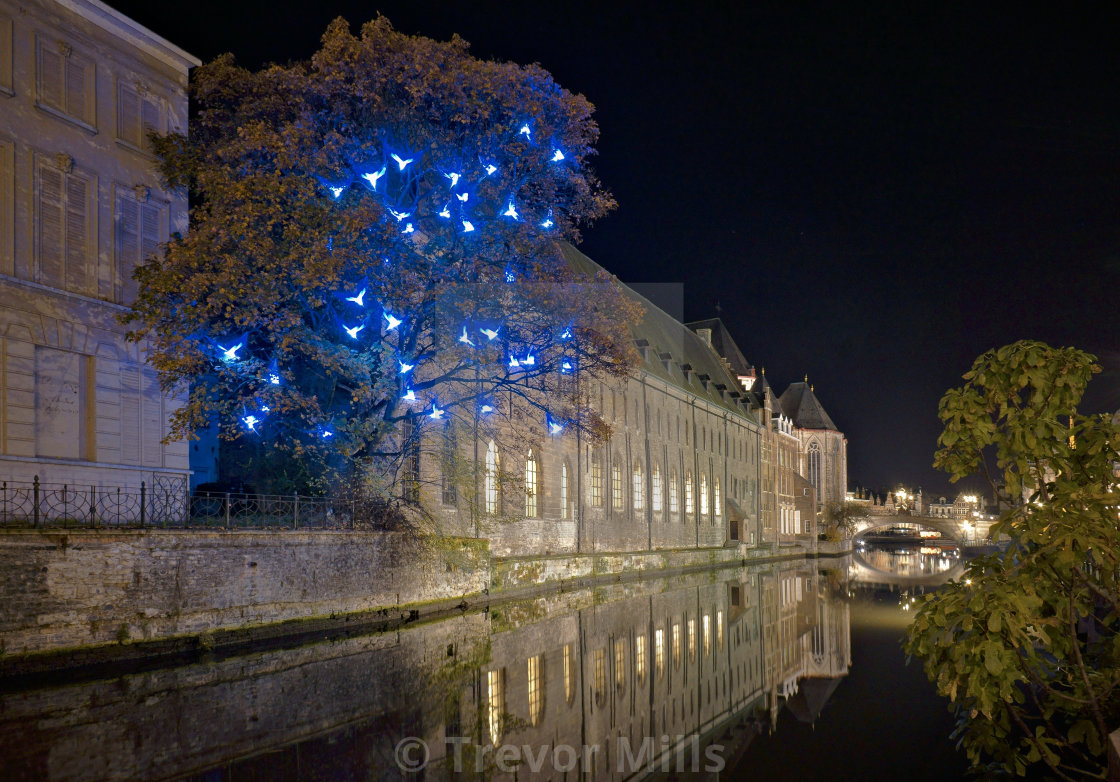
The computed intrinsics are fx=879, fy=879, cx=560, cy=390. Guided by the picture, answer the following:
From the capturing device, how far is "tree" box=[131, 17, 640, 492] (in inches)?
747

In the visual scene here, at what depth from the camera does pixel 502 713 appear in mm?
11109

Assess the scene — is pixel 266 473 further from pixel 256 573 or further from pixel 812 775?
pixel 812 775

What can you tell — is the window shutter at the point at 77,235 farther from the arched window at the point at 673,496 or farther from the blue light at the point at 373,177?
the arched window at the point at 673,496

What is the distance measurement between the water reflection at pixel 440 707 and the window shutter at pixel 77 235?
33.7 feet

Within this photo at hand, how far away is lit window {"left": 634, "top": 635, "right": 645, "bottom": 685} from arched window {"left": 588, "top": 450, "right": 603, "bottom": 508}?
72.6 feet

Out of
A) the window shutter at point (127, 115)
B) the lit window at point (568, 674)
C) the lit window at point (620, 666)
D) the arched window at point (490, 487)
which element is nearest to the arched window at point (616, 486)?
Result: the arched window at point (490, 487)

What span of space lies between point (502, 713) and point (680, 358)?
5001 cm

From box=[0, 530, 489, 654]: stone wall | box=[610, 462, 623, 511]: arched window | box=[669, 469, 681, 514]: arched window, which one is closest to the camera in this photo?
box=[0, 530, 489, 654]: stone wall

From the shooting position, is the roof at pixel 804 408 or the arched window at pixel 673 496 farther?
the roof at pixel 804 408

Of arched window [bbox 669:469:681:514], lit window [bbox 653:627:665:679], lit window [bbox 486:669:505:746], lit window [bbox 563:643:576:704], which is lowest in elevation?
lit window [bbox 653:627:665:679]

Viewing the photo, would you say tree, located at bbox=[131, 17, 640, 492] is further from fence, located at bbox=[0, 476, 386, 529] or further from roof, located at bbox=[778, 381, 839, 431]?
roof, located at bbox=[778, 381, 839, 431]

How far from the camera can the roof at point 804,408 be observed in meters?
103

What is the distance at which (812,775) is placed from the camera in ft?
29.1

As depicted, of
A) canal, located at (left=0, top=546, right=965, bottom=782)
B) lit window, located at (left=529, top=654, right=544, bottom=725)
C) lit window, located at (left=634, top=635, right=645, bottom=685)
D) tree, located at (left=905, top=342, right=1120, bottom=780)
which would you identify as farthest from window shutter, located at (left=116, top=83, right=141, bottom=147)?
tree, located at (left=905, top=342, right=1120, bottom=780)
